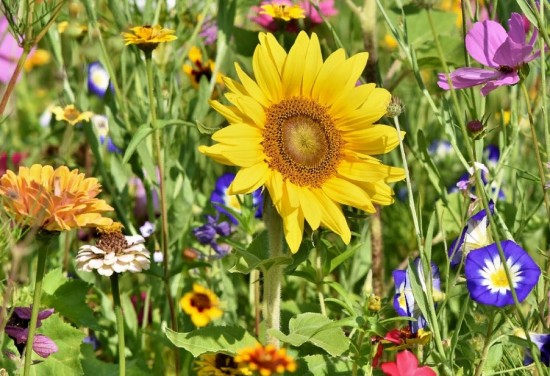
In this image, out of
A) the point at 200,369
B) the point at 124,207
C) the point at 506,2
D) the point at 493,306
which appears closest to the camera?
the point at 493,306

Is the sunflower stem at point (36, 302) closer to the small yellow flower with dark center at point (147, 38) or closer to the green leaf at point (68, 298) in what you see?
the green leaf at point (68, 298)

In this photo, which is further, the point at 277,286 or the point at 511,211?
the point at 511,211

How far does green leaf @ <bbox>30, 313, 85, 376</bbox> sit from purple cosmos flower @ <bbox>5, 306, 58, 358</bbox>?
0.12 meters

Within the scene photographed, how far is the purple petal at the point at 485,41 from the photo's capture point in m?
1.13

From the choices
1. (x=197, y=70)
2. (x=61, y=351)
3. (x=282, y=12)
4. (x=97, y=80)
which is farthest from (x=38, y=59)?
(x=61, y=351)

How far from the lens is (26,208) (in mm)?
969

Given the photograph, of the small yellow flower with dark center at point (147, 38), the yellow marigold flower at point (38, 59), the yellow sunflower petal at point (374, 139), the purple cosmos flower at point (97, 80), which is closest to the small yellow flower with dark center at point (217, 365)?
the yellow sunflower petal at point (374, 139)

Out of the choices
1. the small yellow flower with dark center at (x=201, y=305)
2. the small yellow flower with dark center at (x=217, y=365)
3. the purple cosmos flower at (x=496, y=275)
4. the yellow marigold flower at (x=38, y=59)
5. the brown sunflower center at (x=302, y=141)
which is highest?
the yellow marigold flower at (x=38, y=59)

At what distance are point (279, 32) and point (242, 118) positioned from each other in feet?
1.79

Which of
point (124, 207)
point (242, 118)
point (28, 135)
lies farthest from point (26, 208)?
point (28, 135)

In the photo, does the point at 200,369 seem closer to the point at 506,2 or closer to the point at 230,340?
the point at 230,340

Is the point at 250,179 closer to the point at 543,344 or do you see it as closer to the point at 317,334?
the point at 317,334

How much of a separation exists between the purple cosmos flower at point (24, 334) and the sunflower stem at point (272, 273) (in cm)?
26

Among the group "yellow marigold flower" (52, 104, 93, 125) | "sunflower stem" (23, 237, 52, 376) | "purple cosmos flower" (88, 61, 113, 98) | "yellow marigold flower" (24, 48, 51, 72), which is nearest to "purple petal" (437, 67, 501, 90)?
"sunflower stem" (23, 237, 52, 376)
